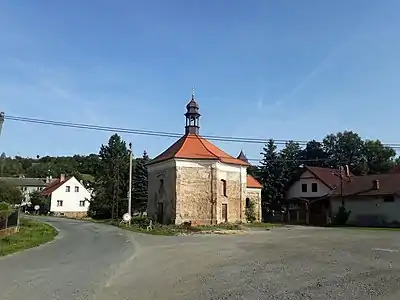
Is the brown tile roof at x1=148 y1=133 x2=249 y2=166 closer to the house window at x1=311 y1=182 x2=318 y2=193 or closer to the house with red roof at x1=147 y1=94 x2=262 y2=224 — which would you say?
the house with red roof at x1=147 y1=94 x2=262 y2=224

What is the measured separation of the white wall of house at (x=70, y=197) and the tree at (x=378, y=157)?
2259 inches

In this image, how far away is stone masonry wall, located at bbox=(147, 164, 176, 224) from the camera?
47.2 m

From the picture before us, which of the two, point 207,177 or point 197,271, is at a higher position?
point 207,177

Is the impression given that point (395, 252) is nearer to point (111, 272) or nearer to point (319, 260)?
→ point (319, 260)

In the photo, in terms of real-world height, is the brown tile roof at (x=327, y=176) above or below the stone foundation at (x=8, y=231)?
above

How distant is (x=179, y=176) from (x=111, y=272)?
3366 centimetres

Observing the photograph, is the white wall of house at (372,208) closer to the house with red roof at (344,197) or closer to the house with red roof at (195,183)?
the house with red roof at (344,197)

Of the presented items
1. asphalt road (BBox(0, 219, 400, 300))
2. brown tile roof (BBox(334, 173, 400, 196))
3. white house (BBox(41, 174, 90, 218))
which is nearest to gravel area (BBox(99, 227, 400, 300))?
asphalt road (BBox(0, 219, 400, 300))

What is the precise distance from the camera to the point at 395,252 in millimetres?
19641

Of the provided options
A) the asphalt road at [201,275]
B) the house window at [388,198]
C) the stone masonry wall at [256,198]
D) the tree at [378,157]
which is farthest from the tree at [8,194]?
the tree at [378,157]

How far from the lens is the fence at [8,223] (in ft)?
86.8

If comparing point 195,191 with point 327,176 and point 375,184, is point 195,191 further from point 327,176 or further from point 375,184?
point 327,176

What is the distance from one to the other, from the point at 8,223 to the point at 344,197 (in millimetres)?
41273

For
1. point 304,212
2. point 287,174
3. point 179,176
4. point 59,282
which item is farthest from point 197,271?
point 287,174
